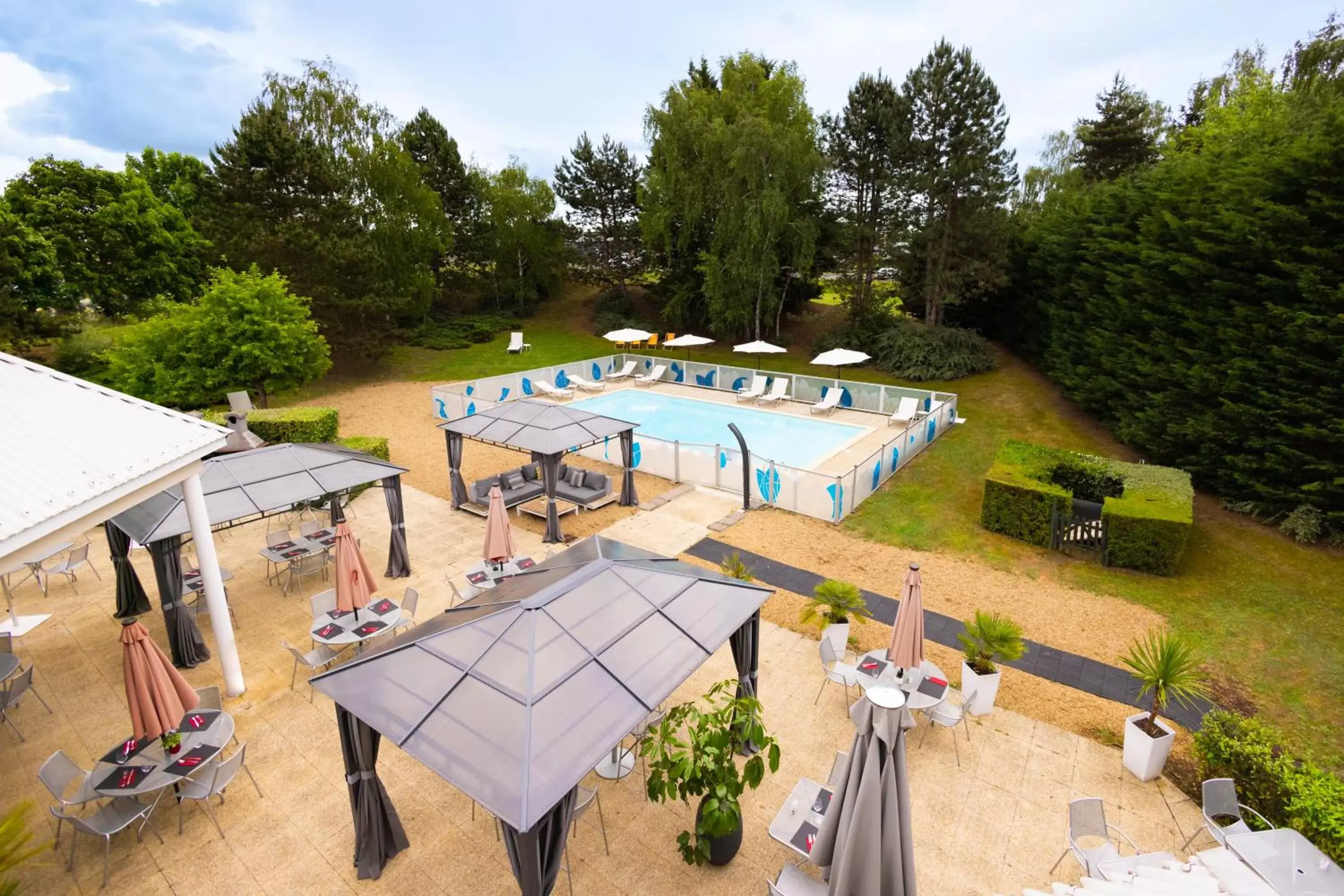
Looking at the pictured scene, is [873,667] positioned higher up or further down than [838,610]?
further down

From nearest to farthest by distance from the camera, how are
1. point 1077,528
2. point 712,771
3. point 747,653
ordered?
point 712,771 → point 747,653 → point 1077,528

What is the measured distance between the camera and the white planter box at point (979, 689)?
24.3ft

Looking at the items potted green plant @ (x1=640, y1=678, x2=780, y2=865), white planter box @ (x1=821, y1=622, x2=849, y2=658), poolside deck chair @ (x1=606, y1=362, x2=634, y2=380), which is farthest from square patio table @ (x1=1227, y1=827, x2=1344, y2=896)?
poolside deck chair @ (x1=606, y1=362, x2=634, y2=380)

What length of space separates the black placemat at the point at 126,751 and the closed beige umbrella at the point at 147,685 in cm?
7

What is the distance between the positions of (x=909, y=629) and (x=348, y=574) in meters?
7.36

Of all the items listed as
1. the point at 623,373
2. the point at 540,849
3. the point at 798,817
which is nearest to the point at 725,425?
the point at 623,373

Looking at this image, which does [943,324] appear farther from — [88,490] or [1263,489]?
[88,490]

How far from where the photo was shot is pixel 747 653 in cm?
668

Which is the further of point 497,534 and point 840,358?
Answer: point 840,358

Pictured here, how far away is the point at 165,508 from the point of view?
8.59m

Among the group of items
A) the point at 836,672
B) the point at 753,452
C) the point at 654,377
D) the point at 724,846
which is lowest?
the point at 753,452

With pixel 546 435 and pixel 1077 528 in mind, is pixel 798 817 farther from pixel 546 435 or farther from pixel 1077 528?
pixel 1077 528

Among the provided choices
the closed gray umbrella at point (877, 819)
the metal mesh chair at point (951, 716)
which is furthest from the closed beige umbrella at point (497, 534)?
the closed gray umbrella at point (877, 819)

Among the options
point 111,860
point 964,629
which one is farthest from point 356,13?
point 964,629
